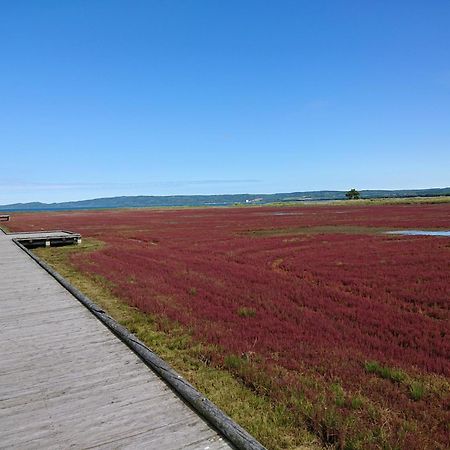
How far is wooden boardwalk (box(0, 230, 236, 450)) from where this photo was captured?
164 inches

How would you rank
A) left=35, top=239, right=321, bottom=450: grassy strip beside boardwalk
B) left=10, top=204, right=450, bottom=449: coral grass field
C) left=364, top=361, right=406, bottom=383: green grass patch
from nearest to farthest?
left=35, top=239, right=321, bottom=450: grassy strip beside boardwalk, left=10, top=204, right=450, bottom=449: coral grass field, left=364, top=361, right=406, bottom=383: green grass patch

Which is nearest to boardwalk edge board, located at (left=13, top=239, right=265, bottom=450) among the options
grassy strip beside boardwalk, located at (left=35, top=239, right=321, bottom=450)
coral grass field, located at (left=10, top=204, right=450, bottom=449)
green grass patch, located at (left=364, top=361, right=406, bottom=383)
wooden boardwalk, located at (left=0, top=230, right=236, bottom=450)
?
wooden boardwalk, located at (left=0, top=230, right=236, bottom=450)

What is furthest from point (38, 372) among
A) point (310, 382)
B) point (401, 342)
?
point (401, 342)

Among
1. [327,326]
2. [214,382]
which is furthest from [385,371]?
[214,382]

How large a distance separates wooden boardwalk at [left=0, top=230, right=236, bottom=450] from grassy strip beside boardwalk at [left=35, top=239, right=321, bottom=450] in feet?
3.22

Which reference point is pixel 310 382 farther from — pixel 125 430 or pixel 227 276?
pixel 227 276

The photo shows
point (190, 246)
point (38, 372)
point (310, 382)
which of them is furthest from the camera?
point (190, 246)

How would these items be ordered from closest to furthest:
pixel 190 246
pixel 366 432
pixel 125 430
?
pixel 125 430 < pixel 366 432 < pixel 190 246

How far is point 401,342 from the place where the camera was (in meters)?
8.59

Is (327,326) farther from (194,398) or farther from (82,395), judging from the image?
(82,395)

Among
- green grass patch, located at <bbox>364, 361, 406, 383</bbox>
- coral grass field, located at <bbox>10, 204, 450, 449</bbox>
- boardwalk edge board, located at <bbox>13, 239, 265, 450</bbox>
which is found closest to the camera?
boardwalk edge board, located at <bbox>13, 239, 265, 450</bbox>

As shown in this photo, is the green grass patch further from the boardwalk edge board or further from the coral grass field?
the boardwalk edge board

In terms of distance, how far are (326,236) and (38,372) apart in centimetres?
2877

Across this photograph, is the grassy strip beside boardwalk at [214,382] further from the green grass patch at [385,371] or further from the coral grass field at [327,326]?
the green grass patch at [385,371]
